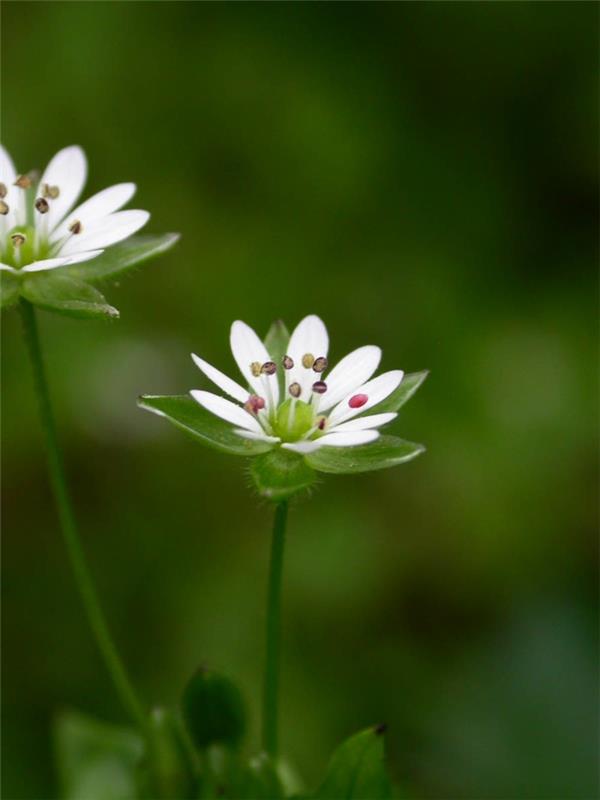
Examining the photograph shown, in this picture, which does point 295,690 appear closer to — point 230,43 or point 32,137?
point 32,137

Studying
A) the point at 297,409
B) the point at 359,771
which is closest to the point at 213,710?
the point at 359,771

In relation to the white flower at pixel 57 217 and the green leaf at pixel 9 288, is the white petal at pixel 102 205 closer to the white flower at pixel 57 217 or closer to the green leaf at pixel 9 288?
the white flower at pixel 57 217

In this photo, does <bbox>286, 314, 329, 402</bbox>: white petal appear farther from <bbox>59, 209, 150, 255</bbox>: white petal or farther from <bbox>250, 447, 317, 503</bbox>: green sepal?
<bbox>59, 209, 150, 255</bbox>: white petal

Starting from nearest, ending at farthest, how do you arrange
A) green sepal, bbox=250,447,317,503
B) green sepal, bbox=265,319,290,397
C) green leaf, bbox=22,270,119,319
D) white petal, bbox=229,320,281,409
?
green sepal, bbox=250,447,317,503
green leaf, bbox=22,270,119,319
white petal, bbox=229,320,281,409
green sepal, bbox=265,319,290,397

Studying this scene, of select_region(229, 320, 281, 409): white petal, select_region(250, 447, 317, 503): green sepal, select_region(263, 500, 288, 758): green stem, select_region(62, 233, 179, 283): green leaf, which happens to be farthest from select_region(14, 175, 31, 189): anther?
select_region(263, 500, 288, 758): green stem

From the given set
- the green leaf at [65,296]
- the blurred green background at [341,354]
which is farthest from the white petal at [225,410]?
the blurred green background at [341,354]

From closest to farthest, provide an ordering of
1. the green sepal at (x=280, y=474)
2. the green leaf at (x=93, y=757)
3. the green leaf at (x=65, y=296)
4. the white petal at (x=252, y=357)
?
the green sepal at (x=280, y=474)
the green leaf at (x=65, y=296)
the white petal at (x=252, y=357)
the green leaf at (x=93, y=757)

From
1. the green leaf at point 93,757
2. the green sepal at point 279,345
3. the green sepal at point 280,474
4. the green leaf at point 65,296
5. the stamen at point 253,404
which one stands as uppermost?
the green leaf at point 65,296

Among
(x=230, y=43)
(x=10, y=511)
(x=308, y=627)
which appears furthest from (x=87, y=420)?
(x=230, y=43)
